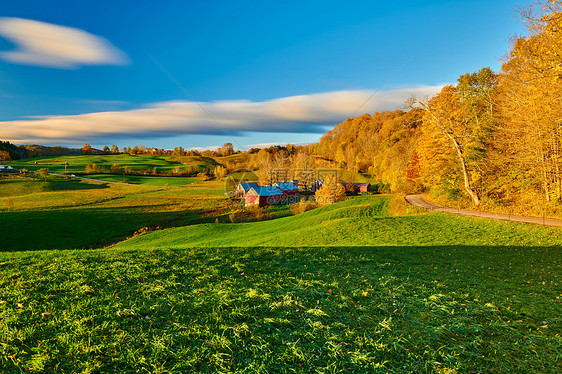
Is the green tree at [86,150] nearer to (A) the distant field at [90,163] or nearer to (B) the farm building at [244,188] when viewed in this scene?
(A) the distant field at [90,163]

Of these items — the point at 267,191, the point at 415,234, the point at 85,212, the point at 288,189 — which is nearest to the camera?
the point at 415,234

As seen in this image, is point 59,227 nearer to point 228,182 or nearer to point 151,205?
point 151,205

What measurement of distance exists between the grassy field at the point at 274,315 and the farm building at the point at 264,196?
163ft

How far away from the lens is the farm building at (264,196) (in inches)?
2386

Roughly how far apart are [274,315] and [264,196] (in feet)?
183

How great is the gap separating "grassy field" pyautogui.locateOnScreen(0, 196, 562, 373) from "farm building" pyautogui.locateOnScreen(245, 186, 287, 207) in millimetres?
49667

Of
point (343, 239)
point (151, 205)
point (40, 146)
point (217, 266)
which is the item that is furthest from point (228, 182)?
point (40, 146)

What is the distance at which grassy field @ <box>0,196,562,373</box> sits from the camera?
383cm

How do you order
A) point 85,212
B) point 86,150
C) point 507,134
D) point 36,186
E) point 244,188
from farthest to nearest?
point 86,150 → point 36,186 → point 244,188 → point 85,212 → point 507,134

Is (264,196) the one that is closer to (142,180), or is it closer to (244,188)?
(244,188)

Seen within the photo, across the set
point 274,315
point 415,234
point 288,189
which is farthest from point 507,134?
point 288,189

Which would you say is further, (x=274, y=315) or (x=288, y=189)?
(x=288, y=189)

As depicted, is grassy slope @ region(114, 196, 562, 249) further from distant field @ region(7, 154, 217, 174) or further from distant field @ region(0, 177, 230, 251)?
distant field @ region(7, 154, 217, 174)

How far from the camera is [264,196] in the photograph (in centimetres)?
6088
